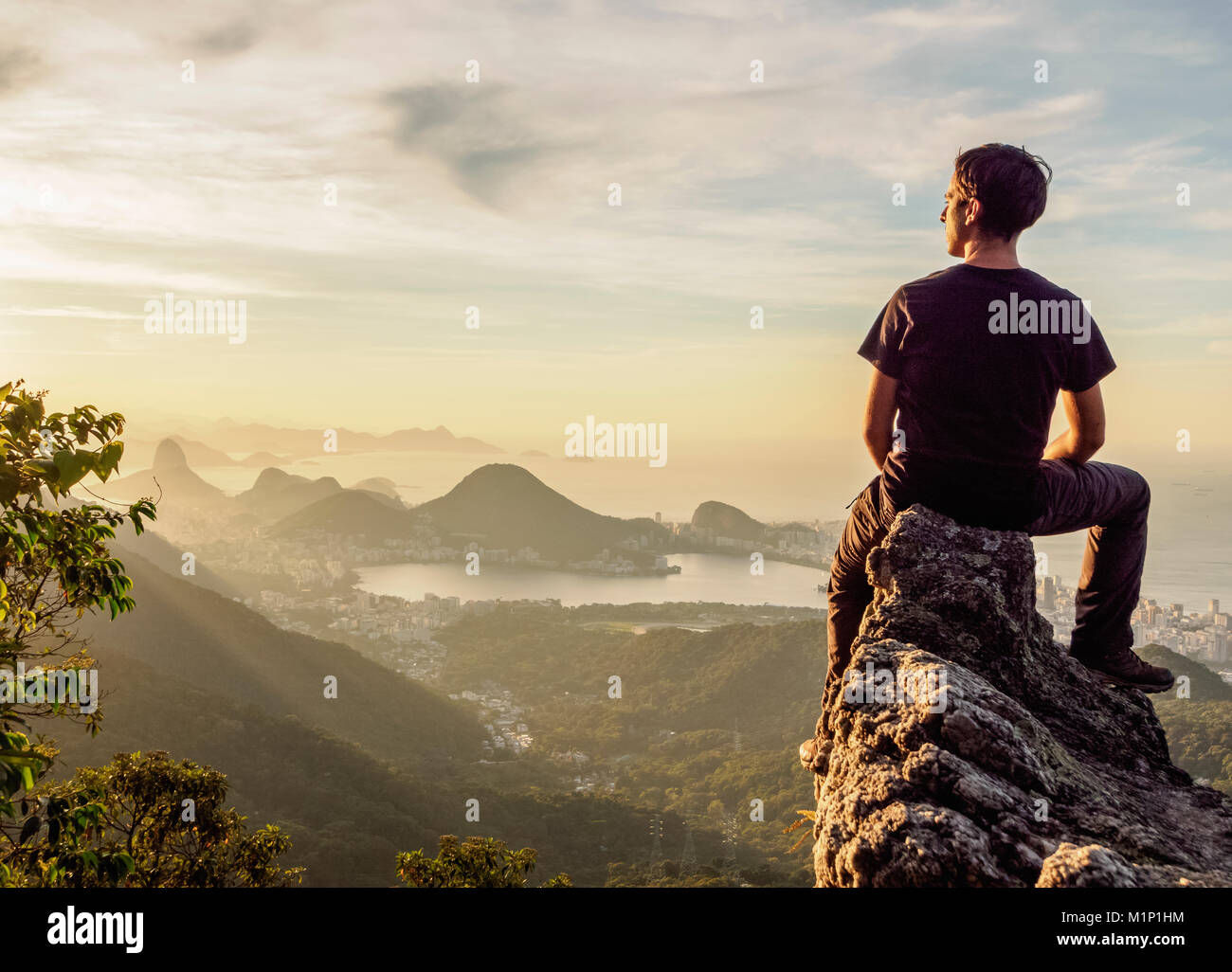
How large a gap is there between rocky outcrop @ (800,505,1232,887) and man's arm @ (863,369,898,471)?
344 millimetres

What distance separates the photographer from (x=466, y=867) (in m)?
11.9

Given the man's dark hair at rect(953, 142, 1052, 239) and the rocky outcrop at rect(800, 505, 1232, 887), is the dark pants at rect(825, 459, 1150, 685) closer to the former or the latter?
the rocky outcrop at rect(800, 505, 1232, 887)

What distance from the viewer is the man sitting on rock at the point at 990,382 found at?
11.7ft

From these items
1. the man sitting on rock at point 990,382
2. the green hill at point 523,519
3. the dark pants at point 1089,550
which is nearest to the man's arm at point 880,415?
the man sitting on rock at point 990,382

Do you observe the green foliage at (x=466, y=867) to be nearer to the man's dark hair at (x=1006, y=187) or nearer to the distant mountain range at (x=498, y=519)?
the man's dark hair at (x=1006, y=187)

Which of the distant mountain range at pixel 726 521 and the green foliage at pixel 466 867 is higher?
the distant mountain range at pixel 726 521

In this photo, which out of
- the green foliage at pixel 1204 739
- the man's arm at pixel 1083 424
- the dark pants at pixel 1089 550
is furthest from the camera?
the green foliage at pixel 1204 739

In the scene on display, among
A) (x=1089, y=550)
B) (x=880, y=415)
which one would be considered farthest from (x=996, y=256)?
(x=1089, y=550)

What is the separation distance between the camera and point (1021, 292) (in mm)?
3555

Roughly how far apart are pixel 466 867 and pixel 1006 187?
37.7 ft

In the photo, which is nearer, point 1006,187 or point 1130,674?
point 1006,187

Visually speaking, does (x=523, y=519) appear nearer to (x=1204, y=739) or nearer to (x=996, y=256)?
(x=1204, y=739)

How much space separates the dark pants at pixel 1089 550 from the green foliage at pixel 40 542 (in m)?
3.34

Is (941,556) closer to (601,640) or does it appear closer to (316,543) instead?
(601,640)
